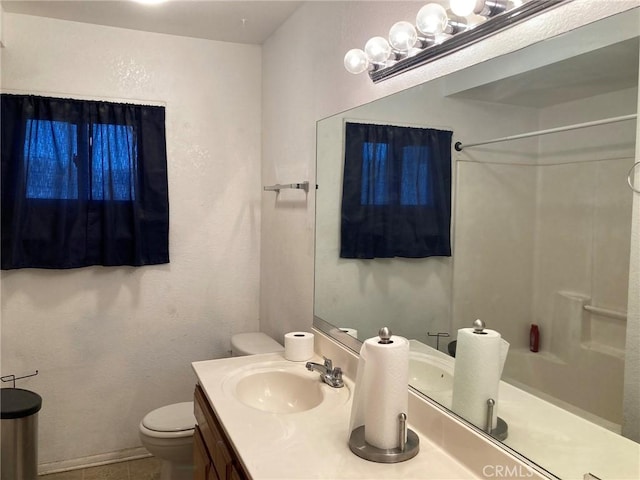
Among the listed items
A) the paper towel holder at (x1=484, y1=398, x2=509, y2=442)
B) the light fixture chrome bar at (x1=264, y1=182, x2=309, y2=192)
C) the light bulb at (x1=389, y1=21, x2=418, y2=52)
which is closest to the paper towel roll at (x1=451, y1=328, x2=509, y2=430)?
the paper towel holder at (x1=484, y1=398, x2=509, y2=442)

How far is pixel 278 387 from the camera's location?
6.51 ft

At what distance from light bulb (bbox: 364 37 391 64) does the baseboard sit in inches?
105

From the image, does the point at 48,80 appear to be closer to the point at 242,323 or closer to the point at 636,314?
the point at 242,323

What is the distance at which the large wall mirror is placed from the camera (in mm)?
960

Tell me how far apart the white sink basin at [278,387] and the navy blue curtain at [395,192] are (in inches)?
21.0

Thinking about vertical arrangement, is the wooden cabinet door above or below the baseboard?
above

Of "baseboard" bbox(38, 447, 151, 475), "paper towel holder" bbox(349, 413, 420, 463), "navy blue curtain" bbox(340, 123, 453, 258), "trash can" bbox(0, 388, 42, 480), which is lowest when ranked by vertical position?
"baseboard" bbox(38, 447, 151, 475)

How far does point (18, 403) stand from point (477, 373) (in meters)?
2.27

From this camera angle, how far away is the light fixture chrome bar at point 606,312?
951 millimetres

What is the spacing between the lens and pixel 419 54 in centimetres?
153

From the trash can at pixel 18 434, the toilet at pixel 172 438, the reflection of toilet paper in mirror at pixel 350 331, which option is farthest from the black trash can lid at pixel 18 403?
the reflection of toilet paper in mirror at pixel 350 331

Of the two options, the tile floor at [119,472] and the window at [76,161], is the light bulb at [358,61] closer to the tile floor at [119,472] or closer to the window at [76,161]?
the window at [76,161]

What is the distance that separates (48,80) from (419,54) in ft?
7.16

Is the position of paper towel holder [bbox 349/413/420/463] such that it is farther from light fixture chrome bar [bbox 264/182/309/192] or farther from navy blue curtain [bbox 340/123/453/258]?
light fixture chrome bar [bbox 264/182/309/192]
